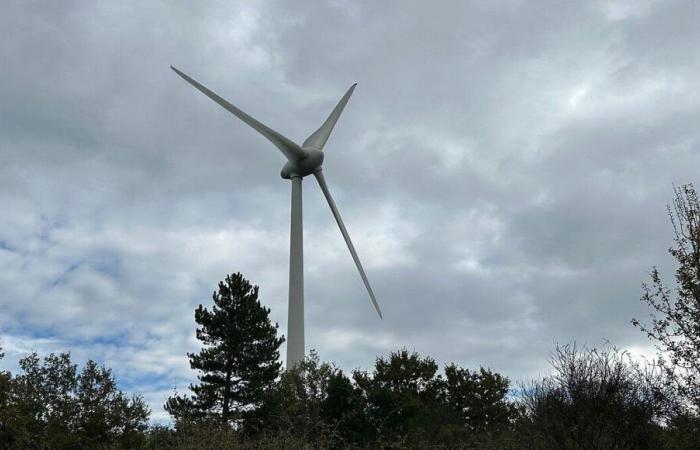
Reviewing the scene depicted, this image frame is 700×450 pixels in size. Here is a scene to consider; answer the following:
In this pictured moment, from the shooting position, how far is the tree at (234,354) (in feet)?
152

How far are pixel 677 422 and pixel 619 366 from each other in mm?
6061

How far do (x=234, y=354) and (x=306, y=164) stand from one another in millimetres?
14867

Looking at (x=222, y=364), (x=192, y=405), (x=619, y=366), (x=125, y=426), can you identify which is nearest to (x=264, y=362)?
(x=222, y=364)

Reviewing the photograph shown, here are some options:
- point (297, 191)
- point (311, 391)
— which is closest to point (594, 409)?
point (311, 391)

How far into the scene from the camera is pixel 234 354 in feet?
157

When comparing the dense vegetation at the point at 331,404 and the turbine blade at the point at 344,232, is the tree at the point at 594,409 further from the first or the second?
the turbine blade at the point at 344,232

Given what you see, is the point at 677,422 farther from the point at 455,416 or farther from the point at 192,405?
the point at 455,416

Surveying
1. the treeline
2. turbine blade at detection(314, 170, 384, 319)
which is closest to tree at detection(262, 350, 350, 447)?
the treeline

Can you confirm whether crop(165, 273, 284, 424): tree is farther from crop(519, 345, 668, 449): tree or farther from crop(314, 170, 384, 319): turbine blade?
crop(519, 345, 668, 449): tree

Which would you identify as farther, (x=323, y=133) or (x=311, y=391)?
(x=323, y=133)

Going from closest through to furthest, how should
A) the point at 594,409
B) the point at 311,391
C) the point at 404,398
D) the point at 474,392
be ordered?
the point at 594,409 < the point at 311,391 < the point at 404,398 < the point at 474,392

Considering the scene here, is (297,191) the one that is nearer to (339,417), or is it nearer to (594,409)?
(339,417)

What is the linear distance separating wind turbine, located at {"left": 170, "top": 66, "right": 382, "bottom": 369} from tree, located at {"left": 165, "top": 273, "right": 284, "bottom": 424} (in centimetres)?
651

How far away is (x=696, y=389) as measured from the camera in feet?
57.5
